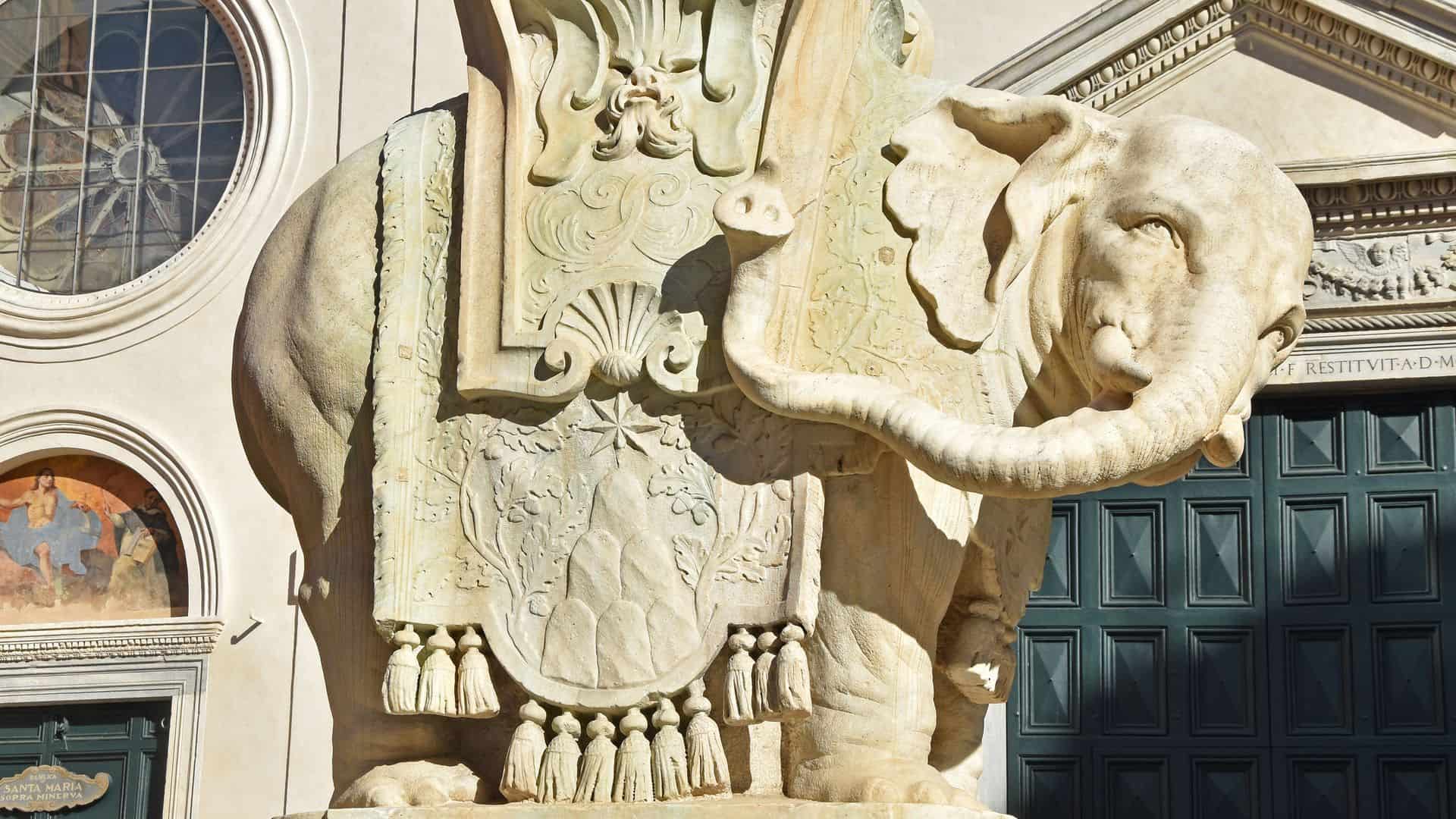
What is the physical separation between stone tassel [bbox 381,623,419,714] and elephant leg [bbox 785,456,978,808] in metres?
0.52

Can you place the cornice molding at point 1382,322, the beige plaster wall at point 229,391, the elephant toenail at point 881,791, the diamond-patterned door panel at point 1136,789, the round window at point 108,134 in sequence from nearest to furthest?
the elephant toenail at point 881,791, the diamond-patterned door panel at point 1136,789, the cornice molding at point 1382,322, the beige plaster wall at point 229,391, the round window at point 108,134

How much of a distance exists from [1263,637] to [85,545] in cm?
610

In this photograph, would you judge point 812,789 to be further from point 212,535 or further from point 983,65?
point 212,535

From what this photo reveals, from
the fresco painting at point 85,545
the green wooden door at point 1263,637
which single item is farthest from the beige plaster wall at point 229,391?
the green wooden door at point 1263,637

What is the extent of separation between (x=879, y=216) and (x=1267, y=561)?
588cm

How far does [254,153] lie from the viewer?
36.7 ft

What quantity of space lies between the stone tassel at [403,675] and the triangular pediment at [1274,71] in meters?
6.46

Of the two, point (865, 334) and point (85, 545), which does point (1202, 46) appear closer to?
point (85, 545)

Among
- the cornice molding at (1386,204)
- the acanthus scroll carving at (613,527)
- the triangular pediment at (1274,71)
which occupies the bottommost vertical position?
the acanthus scroll carving at (613,527)

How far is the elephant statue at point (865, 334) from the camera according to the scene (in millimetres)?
2785

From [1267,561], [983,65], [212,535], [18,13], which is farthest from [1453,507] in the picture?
[18,13]

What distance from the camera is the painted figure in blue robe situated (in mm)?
11125

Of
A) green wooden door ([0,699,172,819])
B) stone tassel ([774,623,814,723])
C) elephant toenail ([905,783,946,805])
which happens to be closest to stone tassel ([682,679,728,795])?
→ stone tassel ([774,623,814,723])

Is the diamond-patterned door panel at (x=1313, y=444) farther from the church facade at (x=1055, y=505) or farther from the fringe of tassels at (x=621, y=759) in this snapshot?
the fringe of tassels at (x=621, y=759)
